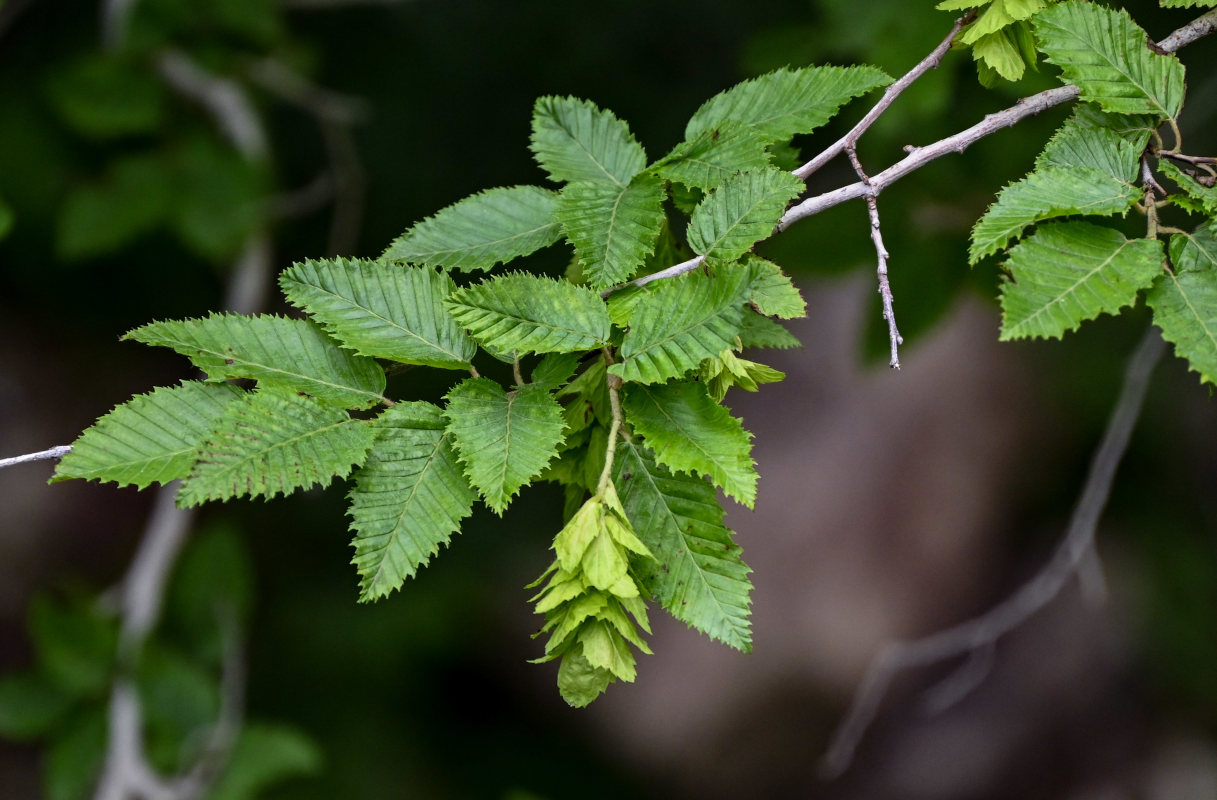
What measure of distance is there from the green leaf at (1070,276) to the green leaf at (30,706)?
8.20ft

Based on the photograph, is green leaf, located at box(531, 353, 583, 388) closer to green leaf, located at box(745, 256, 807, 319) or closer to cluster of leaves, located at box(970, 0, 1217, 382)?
green leaf, located at box(745, 256, 807, 319)

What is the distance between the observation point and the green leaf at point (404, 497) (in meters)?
0.88

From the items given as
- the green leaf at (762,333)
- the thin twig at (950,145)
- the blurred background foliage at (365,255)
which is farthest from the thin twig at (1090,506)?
the green leaf at (762,333)

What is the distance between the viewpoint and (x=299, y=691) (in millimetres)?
3295

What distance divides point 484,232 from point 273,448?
35 cm

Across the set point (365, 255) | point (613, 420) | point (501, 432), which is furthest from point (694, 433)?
point (365, 255)

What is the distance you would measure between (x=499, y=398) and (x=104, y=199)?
1.93 metres

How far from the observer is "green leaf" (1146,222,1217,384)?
2.84ft

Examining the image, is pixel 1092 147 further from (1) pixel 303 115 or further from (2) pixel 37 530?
(2) pixel 37 530

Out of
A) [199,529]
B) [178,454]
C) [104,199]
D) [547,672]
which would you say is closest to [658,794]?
[547,672]

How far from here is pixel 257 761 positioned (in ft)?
7.97

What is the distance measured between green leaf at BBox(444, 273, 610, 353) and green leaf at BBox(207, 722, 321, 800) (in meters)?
1.93

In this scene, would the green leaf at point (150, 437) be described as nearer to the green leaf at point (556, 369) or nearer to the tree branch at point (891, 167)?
the green leaf at point (556, 369)

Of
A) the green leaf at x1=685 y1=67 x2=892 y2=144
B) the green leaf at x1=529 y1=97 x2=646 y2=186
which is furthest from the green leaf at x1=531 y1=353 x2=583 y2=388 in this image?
the green leaf at x1=685 y1=67 x2=892 y2=144
